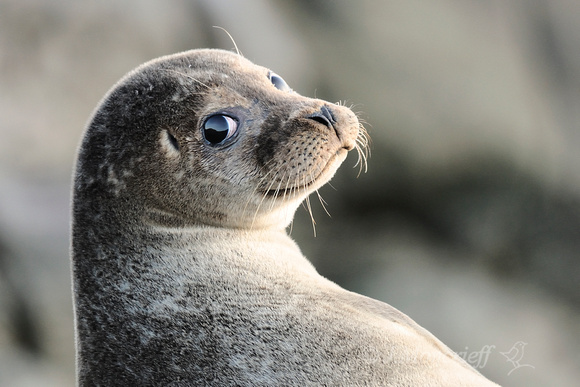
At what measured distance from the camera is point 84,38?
15.5 ft

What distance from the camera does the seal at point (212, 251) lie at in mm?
2010

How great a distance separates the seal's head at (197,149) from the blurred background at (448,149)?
286 cm

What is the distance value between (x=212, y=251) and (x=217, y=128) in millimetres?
451

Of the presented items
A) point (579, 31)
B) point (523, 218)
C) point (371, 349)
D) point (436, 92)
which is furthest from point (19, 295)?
point (579, 31)

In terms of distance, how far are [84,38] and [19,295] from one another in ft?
6.43

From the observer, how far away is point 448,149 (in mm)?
5316

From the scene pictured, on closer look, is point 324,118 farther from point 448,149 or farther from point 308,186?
point 448,149

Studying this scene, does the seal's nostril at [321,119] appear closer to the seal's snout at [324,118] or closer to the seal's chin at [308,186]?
the seal's snout at [324,118]

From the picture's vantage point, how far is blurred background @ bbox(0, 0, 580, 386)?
206 inches
